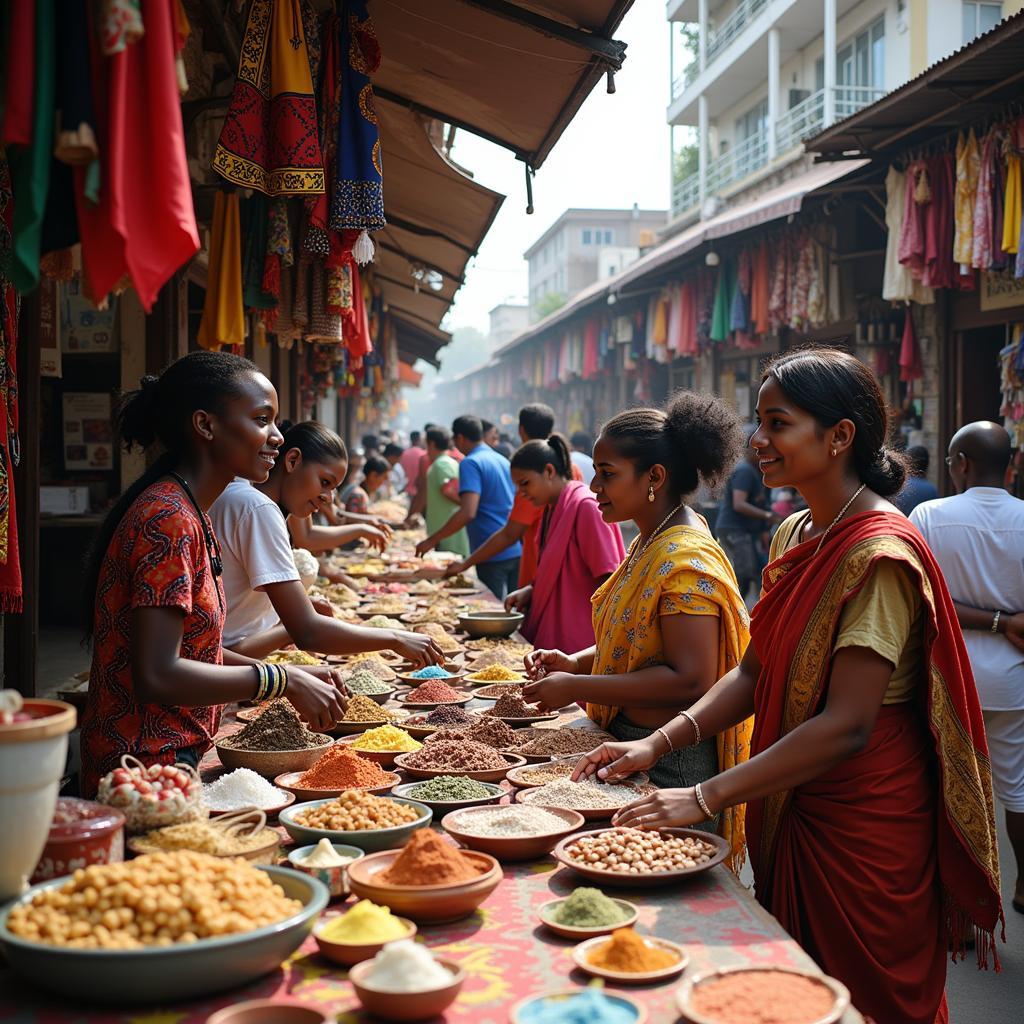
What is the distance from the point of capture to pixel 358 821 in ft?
7.46

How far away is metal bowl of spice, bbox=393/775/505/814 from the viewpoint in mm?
2568

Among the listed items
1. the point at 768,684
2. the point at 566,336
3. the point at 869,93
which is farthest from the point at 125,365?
the point at 566,336

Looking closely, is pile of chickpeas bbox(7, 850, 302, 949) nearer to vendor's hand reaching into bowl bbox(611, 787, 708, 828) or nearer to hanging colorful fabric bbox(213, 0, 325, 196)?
vendor's hand reaching into bowl bbox(611, 787, 708, 828)

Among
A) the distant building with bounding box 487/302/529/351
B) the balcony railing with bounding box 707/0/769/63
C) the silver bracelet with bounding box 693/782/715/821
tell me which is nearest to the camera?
the silver bracelet with bounding box 693/782/715/821

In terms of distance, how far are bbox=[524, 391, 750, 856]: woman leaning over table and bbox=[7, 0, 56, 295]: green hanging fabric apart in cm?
187

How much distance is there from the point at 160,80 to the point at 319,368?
8356 mm

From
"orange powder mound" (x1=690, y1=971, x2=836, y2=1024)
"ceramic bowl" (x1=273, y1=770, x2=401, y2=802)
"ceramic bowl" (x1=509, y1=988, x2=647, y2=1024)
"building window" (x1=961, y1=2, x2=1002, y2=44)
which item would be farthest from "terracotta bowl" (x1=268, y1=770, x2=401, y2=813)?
"building window" (x1=961, y1=2, x2=1002, y2=44)

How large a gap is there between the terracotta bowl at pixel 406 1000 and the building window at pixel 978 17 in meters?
16.0

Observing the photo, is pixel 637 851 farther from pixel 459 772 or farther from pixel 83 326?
pixel 83 326

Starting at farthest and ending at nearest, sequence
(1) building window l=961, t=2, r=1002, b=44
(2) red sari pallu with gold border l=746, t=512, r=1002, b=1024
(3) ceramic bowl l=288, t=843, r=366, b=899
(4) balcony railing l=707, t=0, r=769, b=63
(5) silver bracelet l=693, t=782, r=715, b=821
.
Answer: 1. (4) balcony railing l=707, t=0, r=769, b=63
2. (1) building window l=961, t=2, r=1002, b=44
3. (2) red sari pallu with gold border l=746, t=512, r=1002, b=1024
4. (5) silver bracelet l=693, t=782, r=715, b=821
5. (3) ceramic bowl l=288, t=843, r=366, b=899

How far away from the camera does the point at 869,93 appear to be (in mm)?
16969

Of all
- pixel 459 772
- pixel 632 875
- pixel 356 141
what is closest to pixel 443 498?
pixel 356 141

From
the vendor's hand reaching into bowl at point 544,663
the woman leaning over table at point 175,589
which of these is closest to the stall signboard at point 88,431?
the vendor's hand reaching into bowl at point 544,663

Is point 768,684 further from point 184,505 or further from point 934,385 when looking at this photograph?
point 934,385
